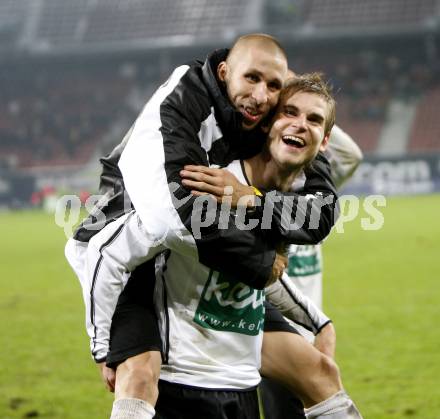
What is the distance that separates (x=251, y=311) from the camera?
315cm

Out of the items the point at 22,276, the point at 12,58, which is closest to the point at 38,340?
the point at 22,276

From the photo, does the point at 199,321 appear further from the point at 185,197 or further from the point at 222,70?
the point at 222,70

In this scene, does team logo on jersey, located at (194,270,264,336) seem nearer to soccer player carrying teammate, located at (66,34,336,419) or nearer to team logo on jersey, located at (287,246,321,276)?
soccer player carrying teammate, located at (66,34,336,419)

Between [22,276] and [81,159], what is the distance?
22.2m

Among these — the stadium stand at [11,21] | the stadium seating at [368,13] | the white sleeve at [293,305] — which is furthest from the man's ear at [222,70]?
the stadium stand at [11,21]

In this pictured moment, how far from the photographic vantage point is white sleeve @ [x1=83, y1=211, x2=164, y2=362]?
296 centimetres

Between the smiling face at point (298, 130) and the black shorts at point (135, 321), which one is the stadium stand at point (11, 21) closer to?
the smiling face at point (298, 130)

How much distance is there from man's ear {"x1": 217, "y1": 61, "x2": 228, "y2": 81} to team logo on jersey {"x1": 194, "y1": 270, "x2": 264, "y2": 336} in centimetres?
77

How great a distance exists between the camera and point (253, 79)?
329 cm

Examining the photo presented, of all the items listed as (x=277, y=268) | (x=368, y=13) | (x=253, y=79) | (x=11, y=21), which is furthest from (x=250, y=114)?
(x=11, y=21)

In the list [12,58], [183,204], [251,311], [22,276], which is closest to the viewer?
[183,204]

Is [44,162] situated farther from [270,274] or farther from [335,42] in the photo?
[270,274]

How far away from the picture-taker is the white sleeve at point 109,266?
9.70 ft

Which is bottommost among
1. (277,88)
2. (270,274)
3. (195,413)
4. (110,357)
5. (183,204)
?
(195,413)
